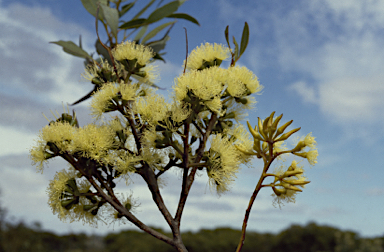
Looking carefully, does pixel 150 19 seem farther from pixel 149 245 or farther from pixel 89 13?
pixel 149 245

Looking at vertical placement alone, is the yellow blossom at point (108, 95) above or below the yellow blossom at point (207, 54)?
below

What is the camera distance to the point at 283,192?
1246mm

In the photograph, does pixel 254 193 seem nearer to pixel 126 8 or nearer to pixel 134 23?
pixel 134 23

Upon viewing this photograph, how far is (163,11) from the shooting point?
1.83m

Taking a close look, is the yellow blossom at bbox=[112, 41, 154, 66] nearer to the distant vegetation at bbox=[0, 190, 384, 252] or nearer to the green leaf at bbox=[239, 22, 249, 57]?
the green leaf at bbox=[239, 22, 249, 57]

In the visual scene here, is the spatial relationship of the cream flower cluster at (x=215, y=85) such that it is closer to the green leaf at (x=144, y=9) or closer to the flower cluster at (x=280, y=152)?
the flower cluster at (x=280, y=152)

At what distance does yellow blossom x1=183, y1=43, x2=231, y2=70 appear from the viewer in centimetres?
152

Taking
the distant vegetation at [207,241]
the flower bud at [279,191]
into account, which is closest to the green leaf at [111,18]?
the flower bud at [279,191]

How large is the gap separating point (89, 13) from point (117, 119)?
2.40ft

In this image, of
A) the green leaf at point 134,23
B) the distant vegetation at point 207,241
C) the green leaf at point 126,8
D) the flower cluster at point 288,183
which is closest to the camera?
the flower cluster at point 288,183

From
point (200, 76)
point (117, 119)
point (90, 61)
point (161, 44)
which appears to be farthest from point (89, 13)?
point (200, 76)

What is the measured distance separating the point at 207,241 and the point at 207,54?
1080 cm

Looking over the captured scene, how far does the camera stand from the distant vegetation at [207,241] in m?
A: 9.41

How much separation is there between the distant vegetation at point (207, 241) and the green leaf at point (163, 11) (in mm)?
8600
